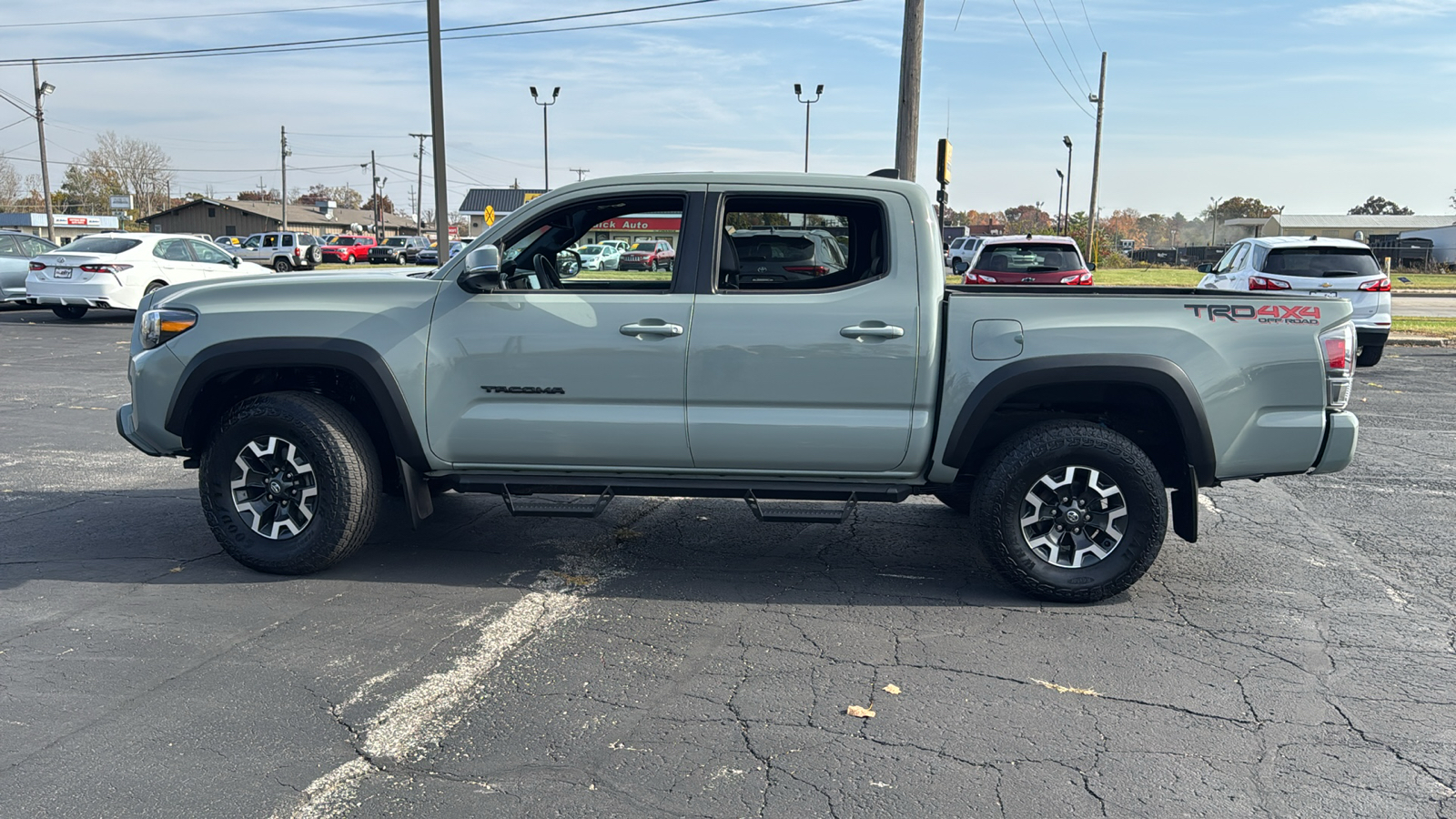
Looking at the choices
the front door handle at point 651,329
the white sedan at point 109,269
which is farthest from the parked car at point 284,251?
the front door handle at point 651,329

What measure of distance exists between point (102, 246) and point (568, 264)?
1617 centimetres

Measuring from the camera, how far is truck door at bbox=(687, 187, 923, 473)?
4.83m

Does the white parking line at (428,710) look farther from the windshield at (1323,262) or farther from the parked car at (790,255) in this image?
the windshield at (1323,262)

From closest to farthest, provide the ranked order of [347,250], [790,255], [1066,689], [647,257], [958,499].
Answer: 1. [1066,689]
2. [647,257]
3. [790,255]
4. [958,499]
5. [347,250]

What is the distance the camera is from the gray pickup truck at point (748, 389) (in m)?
4.79

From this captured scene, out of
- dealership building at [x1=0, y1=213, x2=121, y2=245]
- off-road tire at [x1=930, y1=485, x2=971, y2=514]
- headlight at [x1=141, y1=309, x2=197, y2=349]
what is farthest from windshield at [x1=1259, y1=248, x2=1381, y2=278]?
dealership building at [x1=0, y1=213, x2=121, y2=245]

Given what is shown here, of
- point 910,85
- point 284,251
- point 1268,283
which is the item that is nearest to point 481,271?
point 910,85

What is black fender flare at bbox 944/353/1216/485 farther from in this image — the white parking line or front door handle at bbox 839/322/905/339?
the white parking line

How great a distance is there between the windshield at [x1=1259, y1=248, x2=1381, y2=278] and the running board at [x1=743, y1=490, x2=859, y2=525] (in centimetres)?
1147

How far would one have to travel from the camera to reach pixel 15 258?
20.2 meters

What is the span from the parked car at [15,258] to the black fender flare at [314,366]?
18.0 meters

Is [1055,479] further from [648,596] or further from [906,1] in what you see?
[906,1]

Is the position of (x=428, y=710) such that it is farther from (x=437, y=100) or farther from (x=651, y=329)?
(x=437, y=100)

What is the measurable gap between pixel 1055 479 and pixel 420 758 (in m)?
2.98
